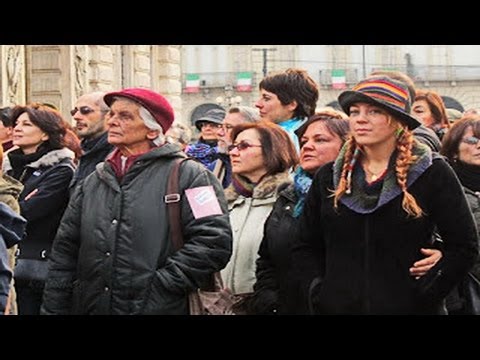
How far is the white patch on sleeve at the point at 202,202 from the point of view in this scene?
6.40 metres

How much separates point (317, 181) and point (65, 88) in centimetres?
1406

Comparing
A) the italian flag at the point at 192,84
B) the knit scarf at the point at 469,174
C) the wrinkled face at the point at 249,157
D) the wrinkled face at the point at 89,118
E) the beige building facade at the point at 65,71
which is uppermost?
the italian flag at the point at 192,84

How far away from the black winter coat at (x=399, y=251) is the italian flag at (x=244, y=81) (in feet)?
212

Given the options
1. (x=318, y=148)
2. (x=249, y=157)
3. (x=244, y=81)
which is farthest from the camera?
(x=244, y=81)

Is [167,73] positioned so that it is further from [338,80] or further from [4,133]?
[338,80]

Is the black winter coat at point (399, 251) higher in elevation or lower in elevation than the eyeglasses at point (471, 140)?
lower

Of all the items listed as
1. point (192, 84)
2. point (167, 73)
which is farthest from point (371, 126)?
point (192, 84)

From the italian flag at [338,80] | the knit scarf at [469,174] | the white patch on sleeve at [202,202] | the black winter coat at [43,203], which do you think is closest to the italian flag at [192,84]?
the italian flag at [338,80]

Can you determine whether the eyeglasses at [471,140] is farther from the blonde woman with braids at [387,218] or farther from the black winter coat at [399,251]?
the black winter coat at [399,251]

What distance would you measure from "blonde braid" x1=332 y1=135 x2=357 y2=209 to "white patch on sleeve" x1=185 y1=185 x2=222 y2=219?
0.72m

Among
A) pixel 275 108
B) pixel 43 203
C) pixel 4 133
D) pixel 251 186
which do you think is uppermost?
pixel 275 108

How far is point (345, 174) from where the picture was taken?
5980mm

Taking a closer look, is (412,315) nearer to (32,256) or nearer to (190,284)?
(190,284)

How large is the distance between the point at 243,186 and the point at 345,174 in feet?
4.64
